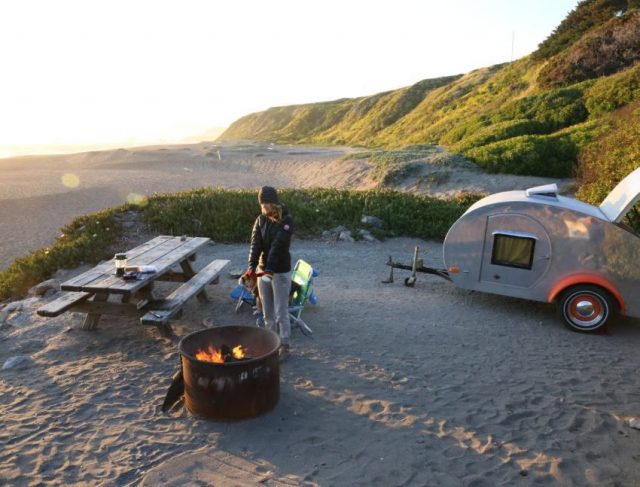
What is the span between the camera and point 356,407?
6.11 metres

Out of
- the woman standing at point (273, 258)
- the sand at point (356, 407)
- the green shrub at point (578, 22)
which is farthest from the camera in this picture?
the green shrub at point (578, 22)

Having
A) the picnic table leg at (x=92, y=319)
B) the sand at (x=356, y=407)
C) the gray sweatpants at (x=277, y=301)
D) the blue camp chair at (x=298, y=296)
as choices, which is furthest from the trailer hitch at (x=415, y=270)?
the picnic table leg at (x=92, y=319)

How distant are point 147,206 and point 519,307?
430 inches

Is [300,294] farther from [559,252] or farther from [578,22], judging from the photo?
[578,22]

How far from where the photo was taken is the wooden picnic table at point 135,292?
24.2 feet

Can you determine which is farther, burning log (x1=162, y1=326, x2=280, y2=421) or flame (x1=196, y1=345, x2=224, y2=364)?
flame (x1=196, y1=345, x2=224, y2=364)

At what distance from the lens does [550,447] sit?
17.5 feet

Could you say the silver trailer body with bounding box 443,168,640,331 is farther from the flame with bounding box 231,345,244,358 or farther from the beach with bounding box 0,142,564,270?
the beach with bounding box 0,142,564,270

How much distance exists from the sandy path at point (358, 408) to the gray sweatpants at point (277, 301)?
0.52 meters

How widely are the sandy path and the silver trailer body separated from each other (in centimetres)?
64

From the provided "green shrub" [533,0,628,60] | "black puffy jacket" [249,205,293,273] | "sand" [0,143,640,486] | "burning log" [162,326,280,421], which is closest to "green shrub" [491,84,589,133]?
"green shrub" [533,0,628,60]

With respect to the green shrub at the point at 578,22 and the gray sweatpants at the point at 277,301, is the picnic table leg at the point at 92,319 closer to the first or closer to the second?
the gray sweatpants at the point at 277,301

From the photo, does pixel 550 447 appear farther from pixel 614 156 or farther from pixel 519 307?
pixel 614 156

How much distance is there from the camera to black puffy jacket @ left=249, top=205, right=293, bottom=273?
6906 millimetres
